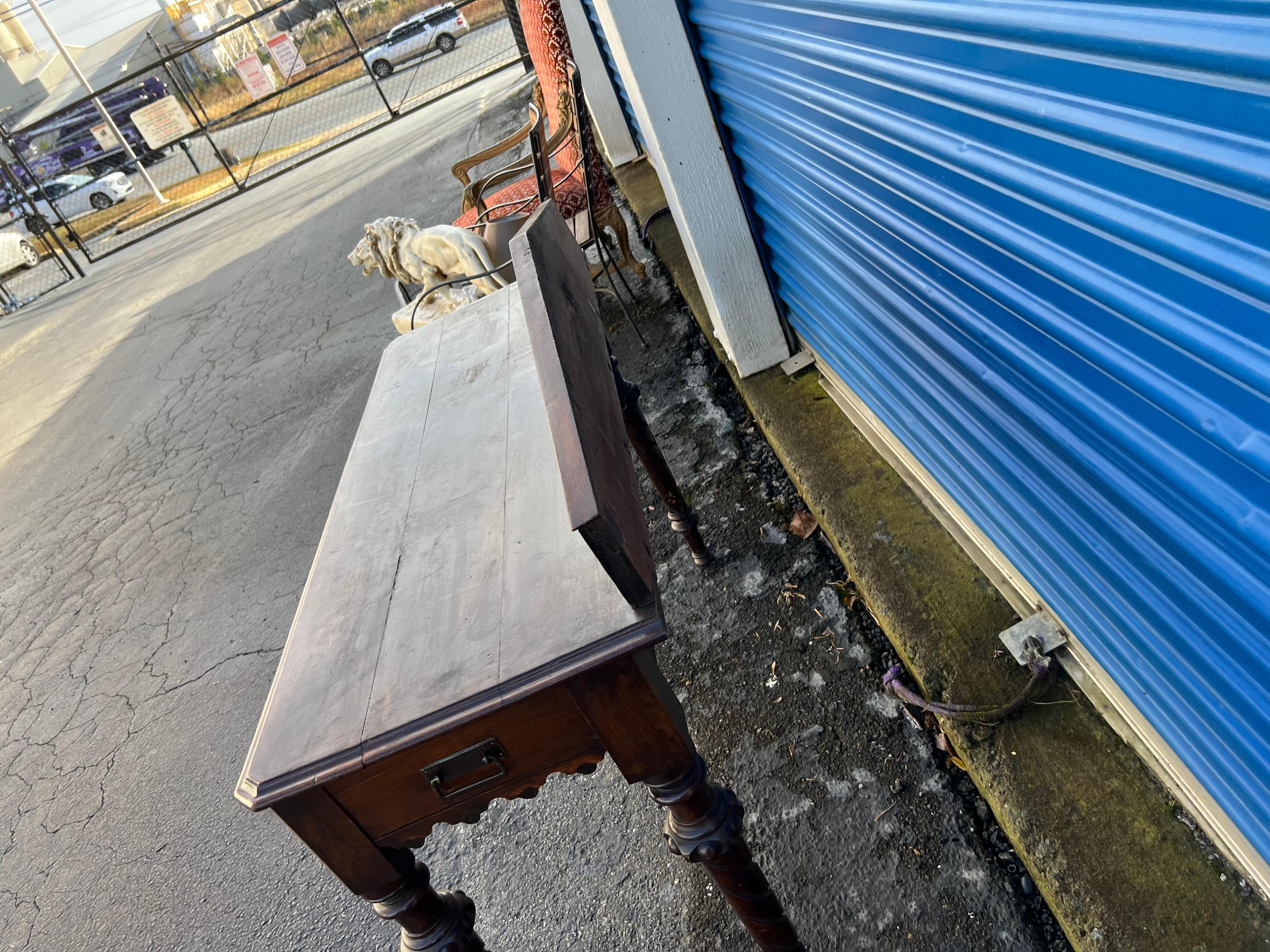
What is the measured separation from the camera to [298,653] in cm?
144

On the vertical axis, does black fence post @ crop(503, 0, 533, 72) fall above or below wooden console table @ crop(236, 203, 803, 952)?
above

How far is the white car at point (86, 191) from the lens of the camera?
1869 centimetres

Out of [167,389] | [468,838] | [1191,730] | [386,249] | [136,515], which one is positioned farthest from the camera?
[167,389]

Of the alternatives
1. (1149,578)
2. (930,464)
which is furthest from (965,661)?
(1149,578)

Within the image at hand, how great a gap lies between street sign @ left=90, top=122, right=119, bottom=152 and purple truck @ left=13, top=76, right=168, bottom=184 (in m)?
0.17

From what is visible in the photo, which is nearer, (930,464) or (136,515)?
(930,464)

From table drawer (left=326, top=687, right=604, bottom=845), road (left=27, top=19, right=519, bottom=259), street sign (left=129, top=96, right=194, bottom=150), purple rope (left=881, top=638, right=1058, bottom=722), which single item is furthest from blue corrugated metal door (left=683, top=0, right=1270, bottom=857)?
street sign (left=129, top=96, right=194, bottom=150)

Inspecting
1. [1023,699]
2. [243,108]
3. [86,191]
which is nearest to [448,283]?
[1023,699]

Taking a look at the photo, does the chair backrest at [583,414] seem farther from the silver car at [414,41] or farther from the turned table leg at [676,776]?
the silver car at [414,41]

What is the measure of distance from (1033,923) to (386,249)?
4100 mm

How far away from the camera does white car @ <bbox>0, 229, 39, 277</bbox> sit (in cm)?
1448

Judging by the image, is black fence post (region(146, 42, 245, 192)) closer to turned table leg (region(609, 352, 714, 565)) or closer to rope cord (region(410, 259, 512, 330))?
rope cord (region(410, 259, 512, 330))

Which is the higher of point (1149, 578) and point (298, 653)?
point (298, 653)

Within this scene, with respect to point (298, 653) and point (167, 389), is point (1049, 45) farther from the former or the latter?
point (167, 389)
